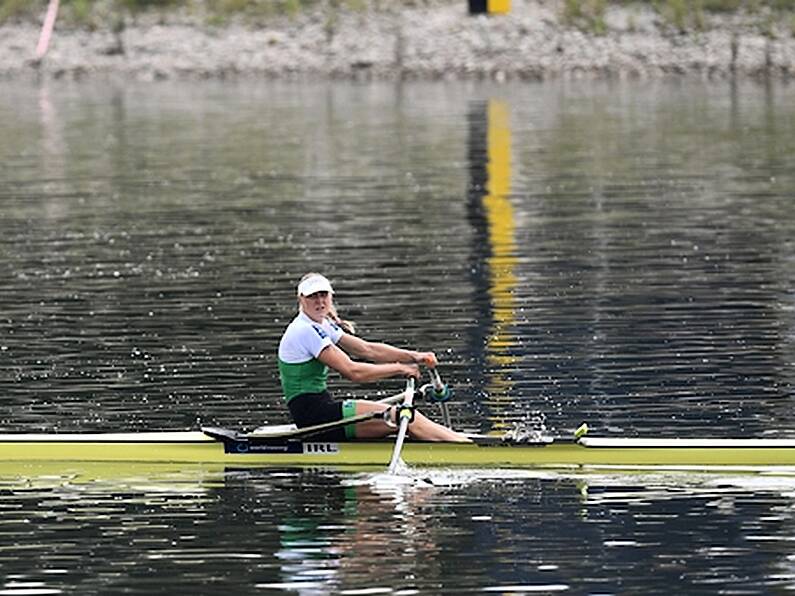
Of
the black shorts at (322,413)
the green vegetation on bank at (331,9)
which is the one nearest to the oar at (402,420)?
the black shorts at (322,413)

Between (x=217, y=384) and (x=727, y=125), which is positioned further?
(x=727, y=125)

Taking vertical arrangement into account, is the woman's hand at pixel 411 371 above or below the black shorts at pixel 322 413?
above

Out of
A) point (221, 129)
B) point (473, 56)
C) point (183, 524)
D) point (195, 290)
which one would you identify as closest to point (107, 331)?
point (195, 290)

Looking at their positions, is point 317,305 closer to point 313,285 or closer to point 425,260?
point 313,285

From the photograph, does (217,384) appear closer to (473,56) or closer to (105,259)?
(105,259)

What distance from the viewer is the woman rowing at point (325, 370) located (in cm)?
2331

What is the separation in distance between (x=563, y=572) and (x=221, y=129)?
6023cm

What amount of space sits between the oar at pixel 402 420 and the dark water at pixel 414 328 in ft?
1.15

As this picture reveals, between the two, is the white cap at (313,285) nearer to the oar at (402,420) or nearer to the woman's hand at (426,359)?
the woman's hand at (426,359)

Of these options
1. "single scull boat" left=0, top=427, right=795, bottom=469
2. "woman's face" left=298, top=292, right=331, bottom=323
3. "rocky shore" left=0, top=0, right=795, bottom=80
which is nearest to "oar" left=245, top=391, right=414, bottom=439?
"single scull boat" left=0, top=427, right=795, bottom=469

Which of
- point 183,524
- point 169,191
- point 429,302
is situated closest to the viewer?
point 183,524

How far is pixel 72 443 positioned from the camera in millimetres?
23703

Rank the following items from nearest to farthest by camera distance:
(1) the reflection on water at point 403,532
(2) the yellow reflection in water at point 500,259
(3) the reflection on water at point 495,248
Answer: (1) the reflection on water at point 403,532, (3) the reflection on water at point 495,248, (2) the yellow reflection in water at point 500,259

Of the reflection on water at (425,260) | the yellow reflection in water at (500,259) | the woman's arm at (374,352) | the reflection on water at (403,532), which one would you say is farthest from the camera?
the yellow reflection in water at (500,259)
